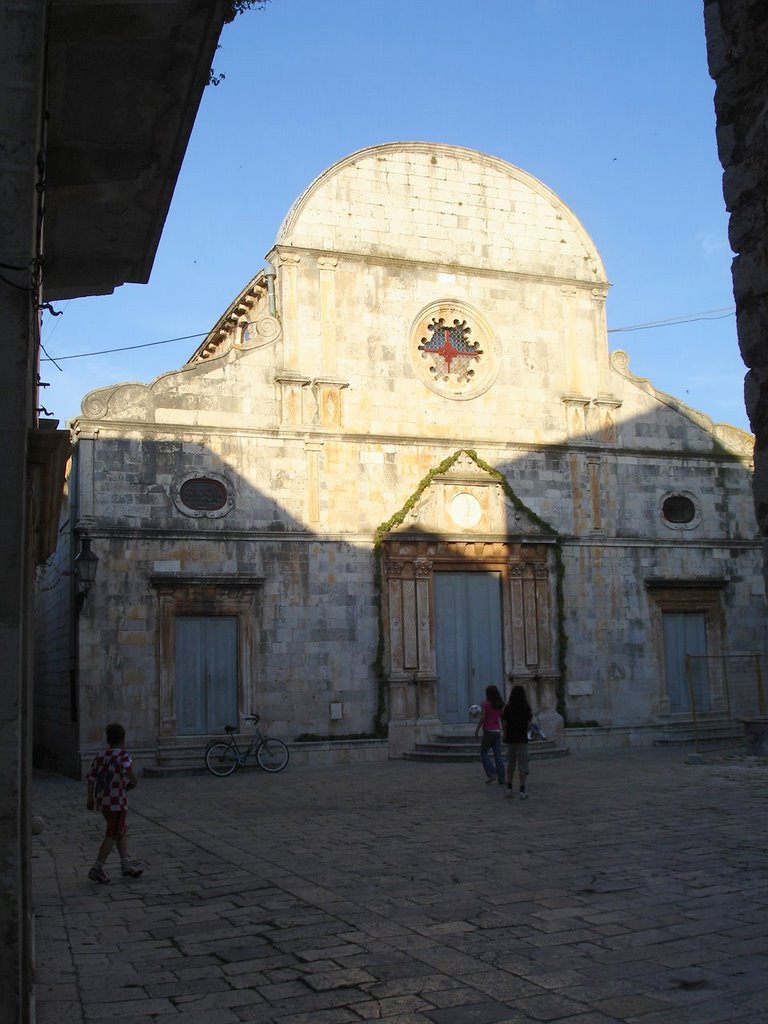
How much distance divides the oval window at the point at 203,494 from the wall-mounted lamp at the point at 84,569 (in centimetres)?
201

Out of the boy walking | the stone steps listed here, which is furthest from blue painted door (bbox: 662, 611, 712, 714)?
the boy walking

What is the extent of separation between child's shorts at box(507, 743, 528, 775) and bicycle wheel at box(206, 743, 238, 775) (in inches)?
Answer: 248

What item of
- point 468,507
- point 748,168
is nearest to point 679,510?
point 468,507

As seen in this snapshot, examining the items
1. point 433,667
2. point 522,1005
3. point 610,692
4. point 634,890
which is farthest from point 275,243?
point 522,1005

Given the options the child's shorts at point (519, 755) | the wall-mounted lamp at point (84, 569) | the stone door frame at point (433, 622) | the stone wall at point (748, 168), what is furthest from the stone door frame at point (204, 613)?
the stone wall at point (748, 168)

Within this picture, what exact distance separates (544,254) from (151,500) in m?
10.1

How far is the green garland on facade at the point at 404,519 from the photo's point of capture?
2069 cm

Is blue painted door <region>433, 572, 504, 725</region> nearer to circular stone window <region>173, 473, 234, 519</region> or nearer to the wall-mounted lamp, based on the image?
circular stone window <region>173, 473, 234, 519</region>

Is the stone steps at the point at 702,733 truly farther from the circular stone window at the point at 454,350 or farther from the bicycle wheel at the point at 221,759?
the bicycle wheel at the point at 221,759

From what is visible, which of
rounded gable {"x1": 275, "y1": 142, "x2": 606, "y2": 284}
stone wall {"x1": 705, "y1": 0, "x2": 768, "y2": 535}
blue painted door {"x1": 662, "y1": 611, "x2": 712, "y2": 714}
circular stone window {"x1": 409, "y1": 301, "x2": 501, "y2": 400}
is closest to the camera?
stone wall {"x1": 705, "y1": 0, "x2": 768, "y2": 535}

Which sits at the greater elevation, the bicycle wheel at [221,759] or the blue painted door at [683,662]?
the blue painted door at [683,662]

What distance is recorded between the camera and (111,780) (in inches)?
372

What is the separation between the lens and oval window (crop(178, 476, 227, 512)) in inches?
789

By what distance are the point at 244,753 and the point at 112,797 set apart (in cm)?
1030
